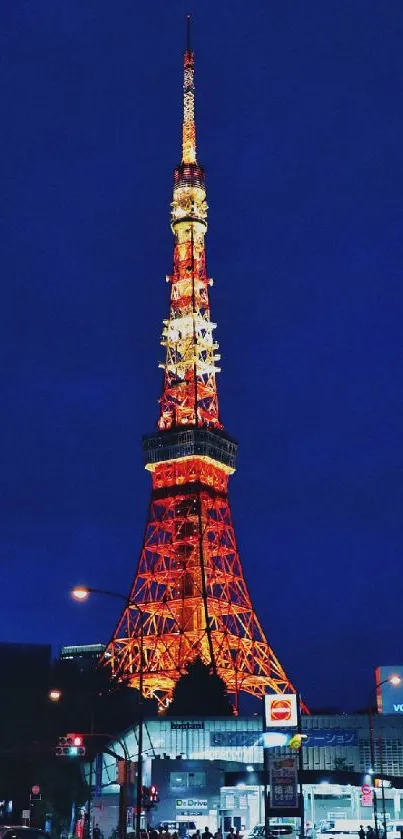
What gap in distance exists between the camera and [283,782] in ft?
87.8

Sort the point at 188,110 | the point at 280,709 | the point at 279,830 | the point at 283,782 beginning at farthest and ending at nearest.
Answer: the point at 188,110 < the point at 280,709 < the point at 279,830 < the point at 283,782

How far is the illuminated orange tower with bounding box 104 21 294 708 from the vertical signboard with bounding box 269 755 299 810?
58861mm

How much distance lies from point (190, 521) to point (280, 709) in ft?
194

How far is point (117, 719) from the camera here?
280 feet

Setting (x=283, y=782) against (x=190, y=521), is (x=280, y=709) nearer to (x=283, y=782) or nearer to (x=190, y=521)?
(x=283, y=782)

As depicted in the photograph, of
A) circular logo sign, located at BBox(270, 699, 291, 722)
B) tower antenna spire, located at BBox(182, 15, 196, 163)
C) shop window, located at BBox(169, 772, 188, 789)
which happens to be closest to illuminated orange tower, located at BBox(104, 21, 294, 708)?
tower antenna spire, located at BBox(182, 15, 196, 163)

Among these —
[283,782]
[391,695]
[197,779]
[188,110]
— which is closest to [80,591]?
[283,782]

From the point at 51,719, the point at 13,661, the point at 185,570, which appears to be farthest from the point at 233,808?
the point at 13,661

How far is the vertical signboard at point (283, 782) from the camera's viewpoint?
87.5 feet

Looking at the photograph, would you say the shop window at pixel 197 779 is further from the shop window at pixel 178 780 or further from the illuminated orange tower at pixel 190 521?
the illuminated orange tower at pixel 190 521

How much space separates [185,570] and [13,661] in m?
20.3

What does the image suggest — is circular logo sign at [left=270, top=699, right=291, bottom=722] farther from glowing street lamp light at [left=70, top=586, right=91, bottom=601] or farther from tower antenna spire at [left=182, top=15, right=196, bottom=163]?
tower antenna spire at [left=182, top=15, right=196, bottom=163]

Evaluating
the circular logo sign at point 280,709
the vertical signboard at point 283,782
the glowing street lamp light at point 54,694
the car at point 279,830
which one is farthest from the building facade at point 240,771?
the vertical signboard at point 283,782

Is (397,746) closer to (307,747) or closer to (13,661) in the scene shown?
(307,747)
